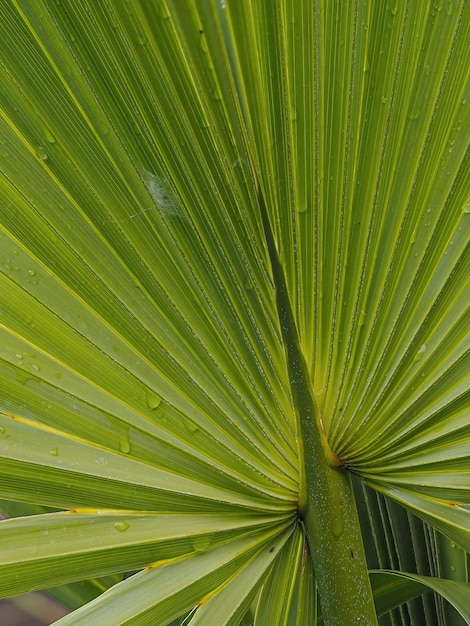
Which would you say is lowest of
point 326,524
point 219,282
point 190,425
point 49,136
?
point 326,524

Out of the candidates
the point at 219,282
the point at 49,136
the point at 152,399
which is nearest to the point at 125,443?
the point at 152,399

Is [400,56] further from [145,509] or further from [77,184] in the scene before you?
[145,509]

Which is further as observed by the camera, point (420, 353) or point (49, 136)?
point (420, 353)

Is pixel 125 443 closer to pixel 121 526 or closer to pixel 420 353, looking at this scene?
pixel 121 526

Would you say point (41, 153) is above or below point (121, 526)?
above

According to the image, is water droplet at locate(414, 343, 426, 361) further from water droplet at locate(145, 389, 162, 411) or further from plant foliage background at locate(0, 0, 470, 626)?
water droplet at locate(145, 389, 162, 411)

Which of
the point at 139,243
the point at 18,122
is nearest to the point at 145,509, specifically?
the point at 139,243
